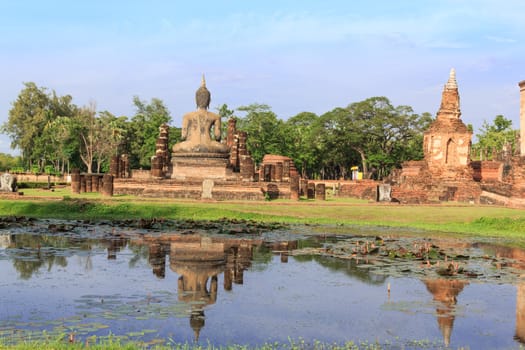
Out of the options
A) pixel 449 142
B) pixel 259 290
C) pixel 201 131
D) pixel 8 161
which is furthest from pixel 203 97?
pixel 8 161

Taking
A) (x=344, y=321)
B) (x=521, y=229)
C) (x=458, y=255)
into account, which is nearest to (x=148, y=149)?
(x=521, y=229)

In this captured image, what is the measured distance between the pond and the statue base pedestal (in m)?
18.9

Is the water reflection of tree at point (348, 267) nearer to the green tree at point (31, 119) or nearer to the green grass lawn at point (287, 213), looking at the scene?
the green grass lawn at point (287, 213)

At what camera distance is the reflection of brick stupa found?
8.97 meters

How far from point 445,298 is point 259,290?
3025 millimetres

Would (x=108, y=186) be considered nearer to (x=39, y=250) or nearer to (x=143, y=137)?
(x=39, y=250)

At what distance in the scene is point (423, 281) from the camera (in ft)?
39.6

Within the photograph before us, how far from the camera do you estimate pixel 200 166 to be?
37.1 metres

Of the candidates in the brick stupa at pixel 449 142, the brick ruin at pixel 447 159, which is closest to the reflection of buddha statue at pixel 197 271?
the brick ruin at pixel 447 159

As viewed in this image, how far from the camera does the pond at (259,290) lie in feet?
27.7

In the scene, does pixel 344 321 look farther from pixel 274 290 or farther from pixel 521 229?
pixel 521 229

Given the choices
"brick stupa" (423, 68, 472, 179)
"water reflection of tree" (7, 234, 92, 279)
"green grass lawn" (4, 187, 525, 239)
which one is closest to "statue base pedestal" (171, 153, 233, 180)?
"green grass lawn" (4, 187, 525, 239)

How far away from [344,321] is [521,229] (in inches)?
567

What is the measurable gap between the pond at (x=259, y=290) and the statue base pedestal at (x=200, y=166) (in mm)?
18852
